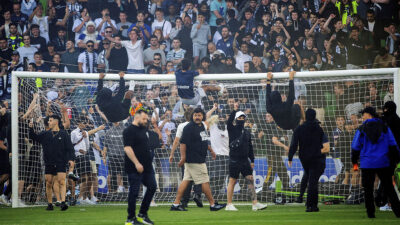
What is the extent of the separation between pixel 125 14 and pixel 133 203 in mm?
11168

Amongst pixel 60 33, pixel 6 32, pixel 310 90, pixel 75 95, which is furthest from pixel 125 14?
pixel 310 90

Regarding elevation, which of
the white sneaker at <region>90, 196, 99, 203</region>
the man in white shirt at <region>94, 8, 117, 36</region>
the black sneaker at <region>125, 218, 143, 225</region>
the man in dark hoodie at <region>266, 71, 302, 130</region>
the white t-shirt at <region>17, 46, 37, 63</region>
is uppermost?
the man in white shirt at <region>94, 8, 117, 36</region>

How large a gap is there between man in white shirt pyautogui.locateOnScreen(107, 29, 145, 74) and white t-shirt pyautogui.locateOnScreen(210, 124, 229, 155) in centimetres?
470

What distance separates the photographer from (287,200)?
13531mm

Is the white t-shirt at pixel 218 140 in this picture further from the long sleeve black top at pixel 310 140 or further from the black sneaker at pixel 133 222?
the black sneaker at pixel 133 222

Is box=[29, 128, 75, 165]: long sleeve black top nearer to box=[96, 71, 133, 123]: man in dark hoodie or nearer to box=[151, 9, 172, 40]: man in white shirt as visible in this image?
box=[96, 71, 133, 123]: man in dark hoodie

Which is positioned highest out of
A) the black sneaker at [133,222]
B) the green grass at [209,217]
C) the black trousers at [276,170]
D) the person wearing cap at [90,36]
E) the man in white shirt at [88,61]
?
the person wearing cap at [90,36]

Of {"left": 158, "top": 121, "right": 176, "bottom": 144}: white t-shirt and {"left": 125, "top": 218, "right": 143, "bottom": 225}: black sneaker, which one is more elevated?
{"left": 158, "top": 121, "right": 176, "bottom": 144}: white t-shirt

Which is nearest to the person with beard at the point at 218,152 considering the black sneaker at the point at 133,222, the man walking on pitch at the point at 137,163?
the man walking on pitch at the point at 137,163

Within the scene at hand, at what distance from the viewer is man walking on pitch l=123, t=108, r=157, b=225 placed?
886cm

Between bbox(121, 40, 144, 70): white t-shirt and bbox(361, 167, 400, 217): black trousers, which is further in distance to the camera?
bbox(121, 40, 144, 70): white t-shirt

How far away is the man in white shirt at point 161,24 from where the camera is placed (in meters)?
18.5

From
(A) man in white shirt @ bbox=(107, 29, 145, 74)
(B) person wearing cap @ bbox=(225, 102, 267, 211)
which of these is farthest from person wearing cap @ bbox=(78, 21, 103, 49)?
(B) person wearing cap @ bbox=(225, 102, 267, 211)

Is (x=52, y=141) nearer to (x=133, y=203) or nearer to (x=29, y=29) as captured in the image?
(x=133, y=203)
